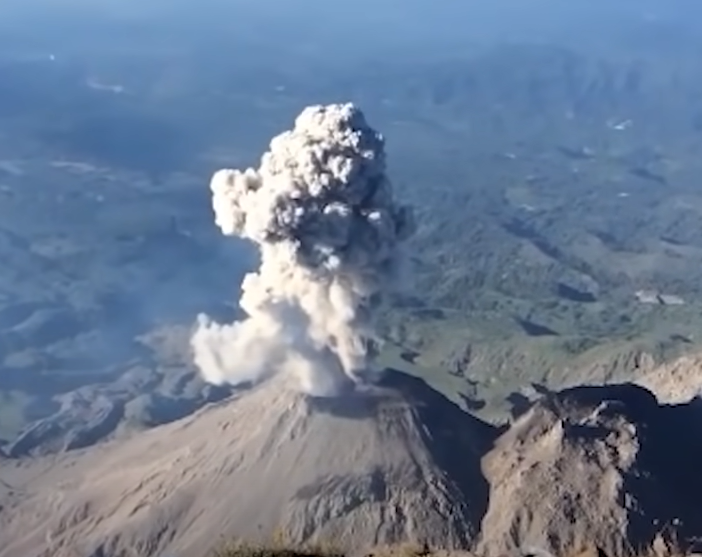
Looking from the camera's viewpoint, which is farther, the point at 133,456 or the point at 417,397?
the point at 133,456

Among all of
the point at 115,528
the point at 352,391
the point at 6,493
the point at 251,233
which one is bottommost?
the point at 6,493

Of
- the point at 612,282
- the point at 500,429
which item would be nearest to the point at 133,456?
the point at 500,429

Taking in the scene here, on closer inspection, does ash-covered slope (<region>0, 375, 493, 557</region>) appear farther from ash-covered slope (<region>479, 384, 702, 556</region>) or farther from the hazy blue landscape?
the hazy blue landscape

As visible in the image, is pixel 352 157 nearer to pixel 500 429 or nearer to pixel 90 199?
pixel 500 429

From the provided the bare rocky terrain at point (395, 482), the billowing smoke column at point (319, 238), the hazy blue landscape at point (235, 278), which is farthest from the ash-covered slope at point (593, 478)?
the hazy blue landscape at point (235, 278)

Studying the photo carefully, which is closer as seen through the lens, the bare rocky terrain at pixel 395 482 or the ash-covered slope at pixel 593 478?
the ash-covered slope at pixel 593 478

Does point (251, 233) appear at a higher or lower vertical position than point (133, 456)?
higher

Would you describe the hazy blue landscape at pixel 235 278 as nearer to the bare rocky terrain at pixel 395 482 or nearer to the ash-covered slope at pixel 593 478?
the bare rocky terrain at pixel 395 482
